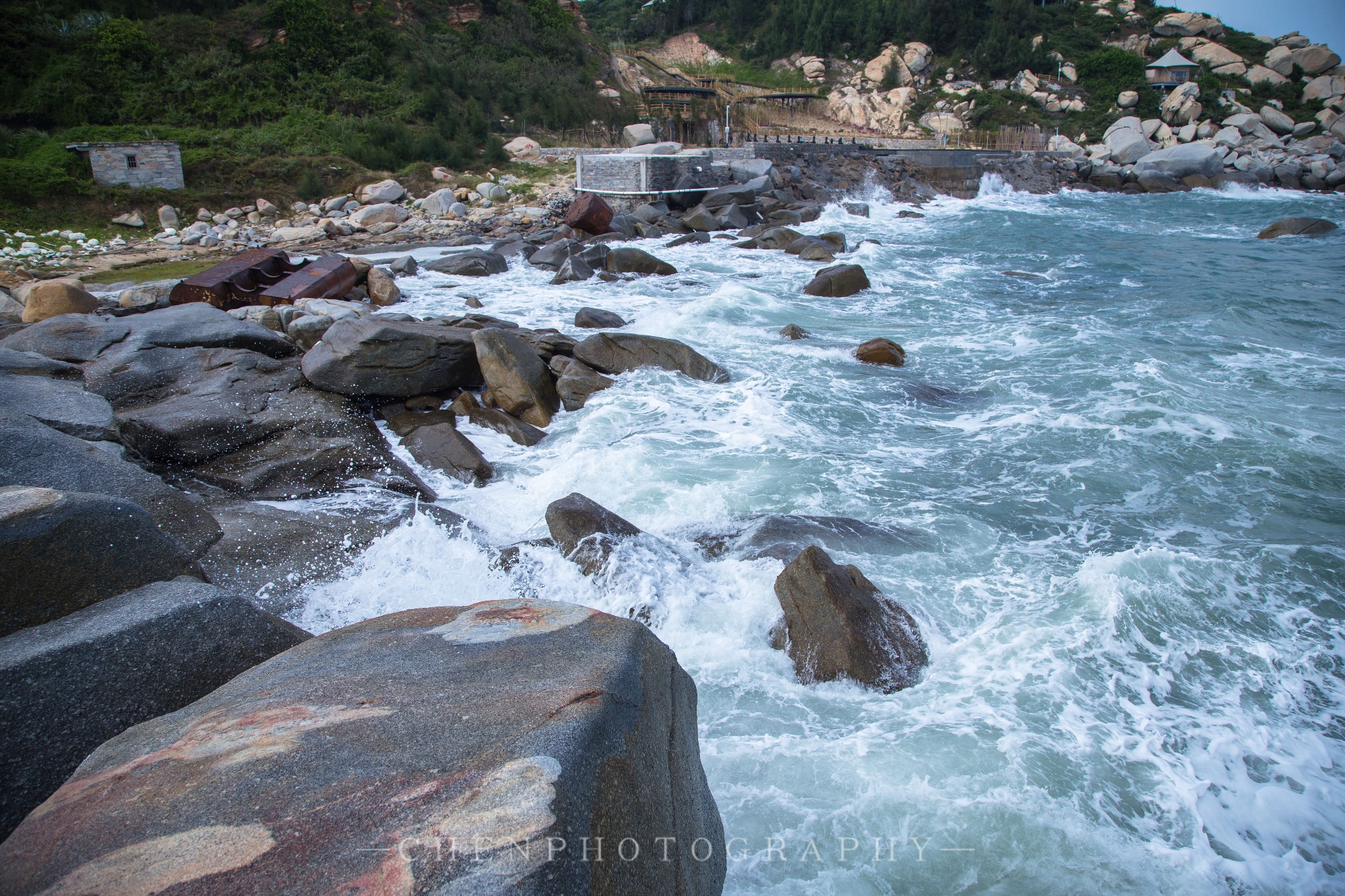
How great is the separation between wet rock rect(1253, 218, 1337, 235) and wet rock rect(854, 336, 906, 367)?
66.5ft

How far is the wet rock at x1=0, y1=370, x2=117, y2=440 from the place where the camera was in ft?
17.2

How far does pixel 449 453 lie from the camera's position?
7172 millimetres

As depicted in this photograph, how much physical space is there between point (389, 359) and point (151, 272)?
1040cm

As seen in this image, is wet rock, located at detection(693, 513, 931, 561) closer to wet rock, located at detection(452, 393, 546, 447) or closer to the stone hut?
wet rock, located at detection(452, 393, 546, 447)

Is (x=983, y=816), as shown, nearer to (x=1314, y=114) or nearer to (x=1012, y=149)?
(x=1012, y=149)

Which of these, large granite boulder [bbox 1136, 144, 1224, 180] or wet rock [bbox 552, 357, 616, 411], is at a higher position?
large granite boulder [bbox 1136, 144, 1224, 180]

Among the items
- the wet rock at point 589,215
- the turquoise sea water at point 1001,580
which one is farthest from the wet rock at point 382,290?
the wet rock at point 589,215

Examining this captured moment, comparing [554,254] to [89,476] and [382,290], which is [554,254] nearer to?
[382,290]

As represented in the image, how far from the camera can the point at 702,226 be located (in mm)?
21859

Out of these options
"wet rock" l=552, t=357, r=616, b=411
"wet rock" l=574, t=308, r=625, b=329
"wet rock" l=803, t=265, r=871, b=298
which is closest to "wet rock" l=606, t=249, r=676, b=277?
"wet rock" l=803, t=265, r=871, b=298

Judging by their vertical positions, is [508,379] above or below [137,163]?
below

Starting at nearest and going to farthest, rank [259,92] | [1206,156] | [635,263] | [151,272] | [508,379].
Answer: [508,379], [151,272], [635,263], [259,92], [1206,156]

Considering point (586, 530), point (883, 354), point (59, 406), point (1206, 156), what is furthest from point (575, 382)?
point (1206, 156)

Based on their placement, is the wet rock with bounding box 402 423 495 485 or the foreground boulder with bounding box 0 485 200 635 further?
the wet rock with bounding box 402 423 495 485
